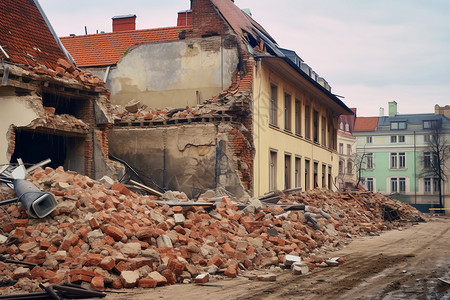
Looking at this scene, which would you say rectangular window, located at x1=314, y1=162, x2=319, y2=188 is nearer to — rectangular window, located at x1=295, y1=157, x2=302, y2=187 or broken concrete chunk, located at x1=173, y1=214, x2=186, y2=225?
rectangular window, located at x1=295, y1=157, x2=302, y2=187

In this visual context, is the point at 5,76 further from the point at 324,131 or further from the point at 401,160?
the point at 401,160

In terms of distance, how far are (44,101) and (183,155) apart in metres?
5.26

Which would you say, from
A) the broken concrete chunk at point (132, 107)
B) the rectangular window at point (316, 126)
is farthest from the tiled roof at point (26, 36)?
the rectangular window at point (316, 126)

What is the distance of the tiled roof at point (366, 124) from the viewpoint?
7602 centimetres

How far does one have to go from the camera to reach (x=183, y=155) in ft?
68.5

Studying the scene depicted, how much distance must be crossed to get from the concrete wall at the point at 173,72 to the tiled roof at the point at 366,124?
5705cm

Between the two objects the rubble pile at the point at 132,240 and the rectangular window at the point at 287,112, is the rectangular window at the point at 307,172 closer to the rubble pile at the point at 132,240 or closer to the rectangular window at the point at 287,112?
the rectangular window at the point at 287,112

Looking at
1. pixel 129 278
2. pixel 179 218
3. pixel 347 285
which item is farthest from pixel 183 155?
pixel 347 285

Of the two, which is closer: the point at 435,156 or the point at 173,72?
the point at 173,72

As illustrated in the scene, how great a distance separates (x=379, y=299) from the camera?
813cm

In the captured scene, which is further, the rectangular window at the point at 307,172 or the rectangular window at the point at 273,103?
the rectangular window at the point at 307,172

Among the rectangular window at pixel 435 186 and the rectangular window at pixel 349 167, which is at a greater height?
the rectangular window at pixel 349 167

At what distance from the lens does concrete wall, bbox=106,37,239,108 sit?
21.6 metres

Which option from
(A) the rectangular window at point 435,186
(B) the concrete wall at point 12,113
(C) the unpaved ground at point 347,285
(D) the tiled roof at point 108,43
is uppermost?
(D) the tiled roof at point 108,43
